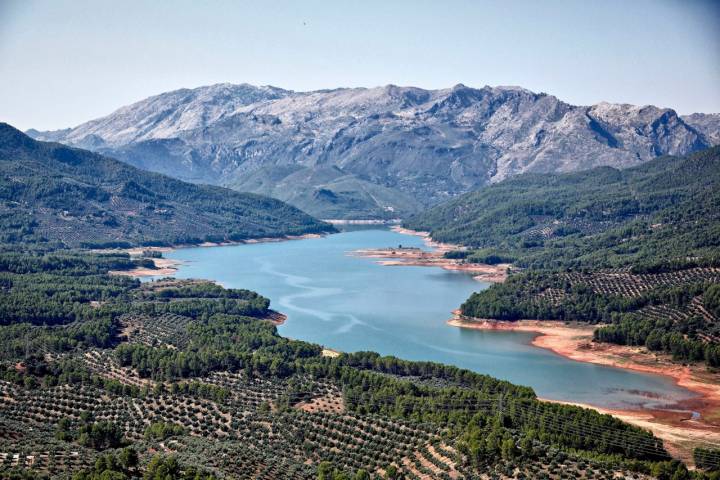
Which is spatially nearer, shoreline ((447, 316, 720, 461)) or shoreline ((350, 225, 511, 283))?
shoreline ((447, 316, 720, 461))

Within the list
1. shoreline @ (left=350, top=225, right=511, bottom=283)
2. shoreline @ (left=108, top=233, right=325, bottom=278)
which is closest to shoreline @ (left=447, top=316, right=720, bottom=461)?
shoreline @ (left=350, top=225, right=511, bottom=283)

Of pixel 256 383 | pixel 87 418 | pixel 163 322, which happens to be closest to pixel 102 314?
pixel 163 322

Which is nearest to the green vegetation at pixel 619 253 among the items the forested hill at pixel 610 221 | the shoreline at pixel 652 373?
the forested hill at pixel 610 221

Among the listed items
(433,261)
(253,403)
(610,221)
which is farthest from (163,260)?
(253,403)

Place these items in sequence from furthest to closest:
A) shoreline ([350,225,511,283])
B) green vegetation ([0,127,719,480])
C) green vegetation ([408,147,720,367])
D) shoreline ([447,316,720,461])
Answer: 1. shoreline ([350,225,511,283])
2. green vegetation ([408,147,720,367])
3. shoreline ([447,316,720,461])
4. green vegetation ([0,127,719,480])

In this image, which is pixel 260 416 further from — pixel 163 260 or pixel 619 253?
pixel 163 260

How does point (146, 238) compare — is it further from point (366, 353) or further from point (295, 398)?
point (295, 398)

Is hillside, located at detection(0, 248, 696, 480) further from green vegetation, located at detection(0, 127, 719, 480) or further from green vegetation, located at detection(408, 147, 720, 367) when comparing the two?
green vegetation, located at detection(408, 147, 720, 367)
